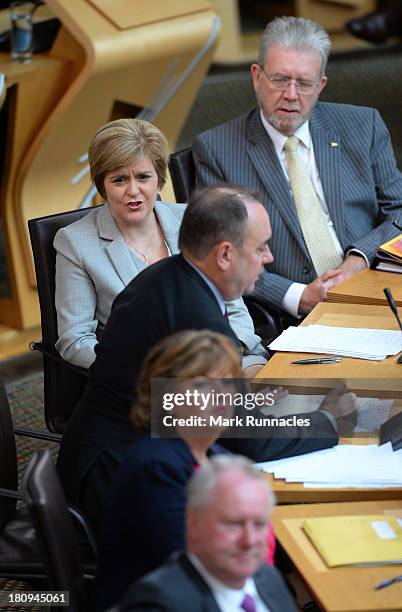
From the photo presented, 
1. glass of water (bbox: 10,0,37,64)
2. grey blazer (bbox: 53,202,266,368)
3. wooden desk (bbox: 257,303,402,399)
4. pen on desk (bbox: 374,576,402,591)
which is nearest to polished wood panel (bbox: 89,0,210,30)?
glass of water (bbox: 10,0,37,64)

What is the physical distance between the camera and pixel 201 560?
1.76m

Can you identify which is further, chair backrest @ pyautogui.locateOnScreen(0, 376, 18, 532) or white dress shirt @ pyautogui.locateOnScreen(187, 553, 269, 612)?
chair backrest @ pyautogui.locateOnScreen(0, 376, 18, 532)

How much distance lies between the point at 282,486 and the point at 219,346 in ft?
1.58

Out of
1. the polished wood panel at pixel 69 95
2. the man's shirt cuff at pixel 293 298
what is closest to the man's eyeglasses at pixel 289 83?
the man's shirt cuff at pixel 293 298

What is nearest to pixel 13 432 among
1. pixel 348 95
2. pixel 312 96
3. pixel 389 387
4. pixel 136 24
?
pixel 389 387

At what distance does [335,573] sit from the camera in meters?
2.14

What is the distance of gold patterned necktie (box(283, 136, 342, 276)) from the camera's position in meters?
3.83

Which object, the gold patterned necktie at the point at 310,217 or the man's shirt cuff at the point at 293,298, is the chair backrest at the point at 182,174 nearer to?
the gold patterned necktie at the point at 310,217

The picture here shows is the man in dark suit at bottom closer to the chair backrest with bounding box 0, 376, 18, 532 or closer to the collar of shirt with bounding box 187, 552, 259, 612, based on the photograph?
the collar of shirt with bounding box 187, 552, 259, 612

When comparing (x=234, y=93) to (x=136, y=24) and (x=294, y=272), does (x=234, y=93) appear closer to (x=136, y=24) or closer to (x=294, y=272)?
(x=136, y=24)

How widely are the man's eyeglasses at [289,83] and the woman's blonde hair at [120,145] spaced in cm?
68

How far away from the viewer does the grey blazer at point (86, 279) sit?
3.21 meters

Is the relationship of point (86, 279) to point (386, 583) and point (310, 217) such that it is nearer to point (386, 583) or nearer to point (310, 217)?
point (310, 217)

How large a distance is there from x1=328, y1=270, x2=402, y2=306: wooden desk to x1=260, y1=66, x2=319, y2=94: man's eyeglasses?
2.28 ft
